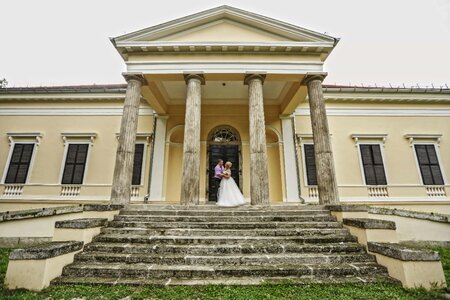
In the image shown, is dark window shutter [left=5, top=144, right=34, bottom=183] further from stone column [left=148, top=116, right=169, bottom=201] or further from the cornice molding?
the cornice molding

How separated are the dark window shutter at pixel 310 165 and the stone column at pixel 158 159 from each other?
24.0 ft

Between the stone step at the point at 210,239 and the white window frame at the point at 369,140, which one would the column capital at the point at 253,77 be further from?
the white window frame at the point at 369,140

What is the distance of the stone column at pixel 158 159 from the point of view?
1097 cm

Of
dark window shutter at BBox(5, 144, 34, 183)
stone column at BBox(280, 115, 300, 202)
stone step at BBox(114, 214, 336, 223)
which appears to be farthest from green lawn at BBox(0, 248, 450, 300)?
dark window shutter at BBox(5, 144, 34, 183)

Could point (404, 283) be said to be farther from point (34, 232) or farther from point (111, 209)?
point (34, 232)

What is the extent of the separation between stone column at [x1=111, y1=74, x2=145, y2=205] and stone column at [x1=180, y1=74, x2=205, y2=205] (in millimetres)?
1838

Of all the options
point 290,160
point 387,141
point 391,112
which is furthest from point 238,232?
point 391,112

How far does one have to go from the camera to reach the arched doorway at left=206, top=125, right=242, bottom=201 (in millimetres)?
11492

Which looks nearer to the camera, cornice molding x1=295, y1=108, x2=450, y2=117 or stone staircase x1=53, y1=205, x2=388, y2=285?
stone staircase x1=53, y1=205, x2=388, y2=285

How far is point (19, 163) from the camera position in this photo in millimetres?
11664

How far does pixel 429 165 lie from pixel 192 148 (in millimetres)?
12227

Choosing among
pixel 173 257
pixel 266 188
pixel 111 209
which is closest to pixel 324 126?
pixel 266 188

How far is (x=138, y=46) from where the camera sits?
865 centimetres

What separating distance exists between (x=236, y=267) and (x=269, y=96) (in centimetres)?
946
